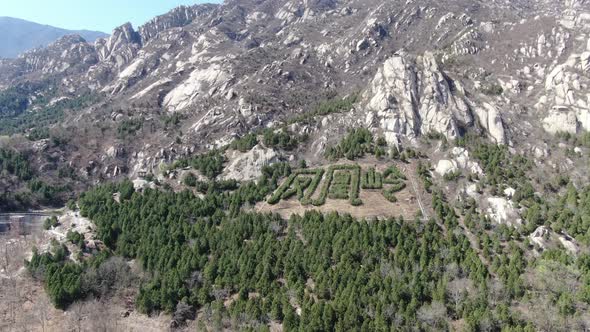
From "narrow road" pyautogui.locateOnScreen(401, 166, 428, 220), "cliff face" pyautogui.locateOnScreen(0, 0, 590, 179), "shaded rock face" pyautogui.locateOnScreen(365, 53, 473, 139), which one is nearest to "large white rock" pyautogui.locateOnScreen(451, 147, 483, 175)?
"shaded rock face" pyautogui.locateOnScreen(365, 53, 473, 139)

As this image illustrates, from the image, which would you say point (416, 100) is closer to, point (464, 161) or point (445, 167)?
point (464, 161)

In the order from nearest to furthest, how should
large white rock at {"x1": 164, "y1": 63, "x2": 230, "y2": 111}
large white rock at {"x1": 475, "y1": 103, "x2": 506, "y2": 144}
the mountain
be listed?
1. the mountain
2. large white rock at {"x1": 475, "y1": 103, "x2": 506, "y2": 144}
3. large white rock at {"x1": 164, "y1": 63, "x2": 230, "y2": 111}

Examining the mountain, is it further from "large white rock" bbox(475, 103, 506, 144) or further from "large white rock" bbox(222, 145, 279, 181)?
"large white rock" bbox(475, 103, 506, 144)

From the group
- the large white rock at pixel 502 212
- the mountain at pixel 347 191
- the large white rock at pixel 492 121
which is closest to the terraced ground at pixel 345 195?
the mountain at pixel 347 191

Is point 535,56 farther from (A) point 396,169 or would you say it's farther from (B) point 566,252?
(B) point 566,252

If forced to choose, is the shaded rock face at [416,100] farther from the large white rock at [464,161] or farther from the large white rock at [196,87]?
the large white rock at [196,87]

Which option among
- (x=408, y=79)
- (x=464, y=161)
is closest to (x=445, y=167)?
(x=464, y=161)

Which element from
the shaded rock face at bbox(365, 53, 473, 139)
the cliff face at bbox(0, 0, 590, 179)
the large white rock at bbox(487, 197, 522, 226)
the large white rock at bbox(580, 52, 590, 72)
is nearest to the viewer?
the large white rock at bbox(487, 197, 522, 226)

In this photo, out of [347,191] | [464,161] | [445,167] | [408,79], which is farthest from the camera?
[408,79]

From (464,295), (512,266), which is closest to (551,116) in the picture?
(512,266)
